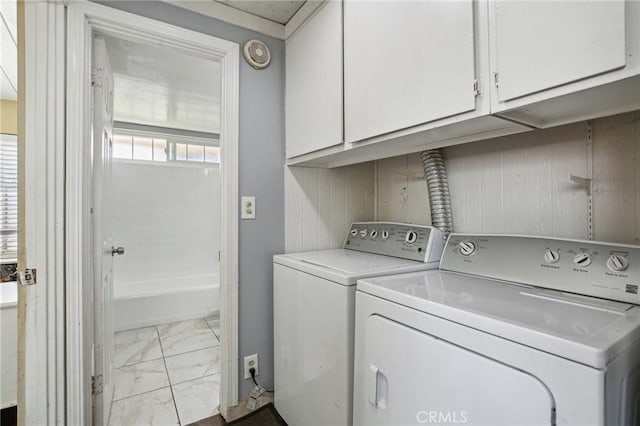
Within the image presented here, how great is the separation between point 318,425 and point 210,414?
839mm

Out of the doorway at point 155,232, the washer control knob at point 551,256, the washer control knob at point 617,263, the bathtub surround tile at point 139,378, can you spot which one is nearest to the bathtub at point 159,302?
the doorway at point 155,232

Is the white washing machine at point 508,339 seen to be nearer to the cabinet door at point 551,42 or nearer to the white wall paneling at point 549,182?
the white wall paneling at point 549,182

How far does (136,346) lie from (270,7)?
2841mm

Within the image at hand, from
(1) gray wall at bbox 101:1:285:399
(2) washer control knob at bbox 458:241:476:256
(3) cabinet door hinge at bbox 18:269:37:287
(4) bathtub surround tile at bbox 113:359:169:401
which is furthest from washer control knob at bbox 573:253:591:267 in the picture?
(4) bathtub surround tile at bbox 113:359:169:401

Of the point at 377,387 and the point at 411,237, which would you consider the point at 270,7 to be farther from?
the point at 377,387

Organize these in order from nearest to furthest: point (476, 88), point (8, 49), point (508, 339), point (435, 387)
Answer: point (508, 339) → point (435, 387) → point (476, 88) → point (8, 49)

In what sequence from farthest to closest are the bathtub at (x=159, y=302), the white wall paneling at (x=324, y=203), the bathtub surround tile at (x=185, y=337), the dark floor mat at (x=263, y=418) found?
1. the bathtub at (x=159, y=302)
2. the bathtub surround tile at (x=185, y=337)
3. the white wall paneling at (x=324, y=203)
4. the dark floor mat at (x=263, y=418)

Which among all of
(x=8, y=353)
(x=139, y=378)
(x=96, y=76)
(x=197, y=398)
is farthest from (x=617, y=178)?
(x=8, y=353)

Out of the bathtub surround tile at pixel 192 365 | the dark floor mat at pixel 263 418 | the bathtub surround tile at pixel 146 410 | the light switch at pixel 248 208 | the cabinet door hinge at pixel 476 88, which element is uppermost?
the cabinet door hinge at pixel 476 88

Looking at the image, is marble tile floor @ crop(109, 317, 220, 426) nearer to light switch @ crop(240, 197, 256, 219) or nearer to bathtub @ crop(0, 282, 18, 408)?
bathtub @ crop(0, 282, 18, 408)

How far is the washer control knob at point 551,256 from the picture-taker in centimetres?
101

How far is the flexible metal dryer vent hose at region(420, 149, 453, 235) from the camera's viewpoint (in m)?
1.50

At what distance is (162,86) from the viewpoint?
2.61 meters

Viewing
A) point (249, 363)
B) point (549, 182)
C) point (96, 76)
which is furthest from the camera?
point (249, 363)
